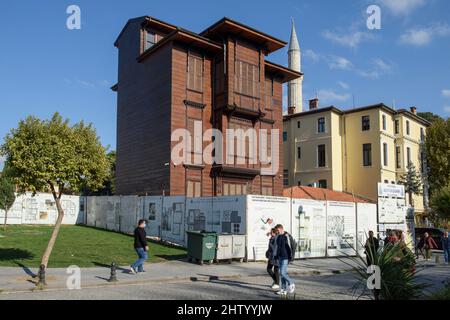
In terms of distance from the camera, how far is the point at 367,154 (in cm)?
4422

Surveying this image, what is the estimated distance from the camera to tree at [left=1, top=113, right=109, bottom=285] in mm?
12727

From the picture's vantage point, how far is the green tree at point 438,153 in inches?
1853

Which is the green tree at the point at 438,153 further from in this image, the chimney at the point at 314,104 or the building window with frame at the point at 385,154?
the chimney at the point at 314,104

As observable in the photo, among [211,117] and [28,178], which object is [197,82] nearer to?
[211,117]

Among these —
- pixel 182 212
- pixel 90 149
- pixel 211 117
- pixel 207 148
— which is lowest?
pixel 182 212

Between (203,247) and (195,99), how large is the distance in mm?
14871

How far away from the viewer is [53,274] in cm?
1299

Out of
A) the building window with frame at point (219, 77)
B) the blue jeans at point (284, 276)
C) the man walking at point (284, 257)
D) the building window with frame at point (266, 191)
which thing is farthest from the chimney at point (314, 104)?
the blue jeans at point (284, 276)

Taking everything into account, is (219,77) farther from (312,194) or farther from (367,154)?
(367,154)

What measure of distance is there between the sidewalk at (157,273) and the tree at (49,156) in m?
0.97

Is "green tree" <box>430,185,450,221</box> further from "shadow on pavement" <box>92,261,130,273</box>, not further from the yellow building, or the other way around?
the yellow building

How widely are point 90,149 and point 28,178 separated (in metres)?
2.04
